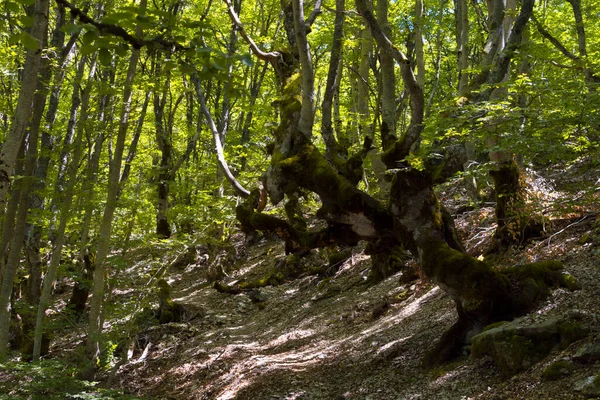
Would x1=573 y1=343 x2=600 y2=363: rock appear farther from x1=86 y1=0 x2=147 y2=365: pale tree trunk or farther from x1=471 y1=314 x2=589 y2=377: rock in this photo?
x1=86 y1=0 x2=147 y2=365: pale tree trunk

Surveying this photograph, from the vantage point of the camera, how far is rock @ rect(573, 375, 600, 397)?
353 centimetres

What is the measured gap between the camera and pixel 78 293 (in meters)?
13.4

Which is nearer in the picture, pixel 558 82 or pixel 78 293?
pixel 558 82

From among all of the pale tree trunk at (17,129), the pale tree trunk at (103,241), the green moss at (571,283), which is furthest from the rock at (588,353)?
the pale tree trunk at (103,241)

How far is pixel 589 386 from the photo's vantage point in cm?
361

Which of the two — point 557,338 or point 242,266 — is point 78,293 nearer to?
point 242,266

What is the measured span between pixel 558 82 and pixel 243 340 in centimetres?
711

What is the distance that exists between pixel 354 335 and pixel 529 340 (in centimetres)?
336

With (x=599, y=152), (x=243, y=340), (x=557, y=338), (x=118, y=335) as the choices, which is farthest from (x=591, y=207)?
(x=118, y=335)

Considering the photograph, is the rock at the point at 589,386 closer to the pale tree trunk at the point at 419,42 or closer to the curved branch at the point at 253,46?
the curved branch at the point at 253,46

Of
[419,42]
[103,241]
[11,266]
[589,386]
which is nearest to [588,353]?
[589,386]

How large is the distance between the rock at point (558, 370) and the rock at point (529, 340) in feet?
1.23

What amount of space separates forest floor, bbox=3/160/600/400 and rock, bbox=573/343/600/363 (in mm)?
131

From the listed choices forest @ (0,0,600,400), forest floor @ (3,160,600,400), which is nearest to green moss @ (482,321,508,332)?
forest @ (0,0,600,400)
